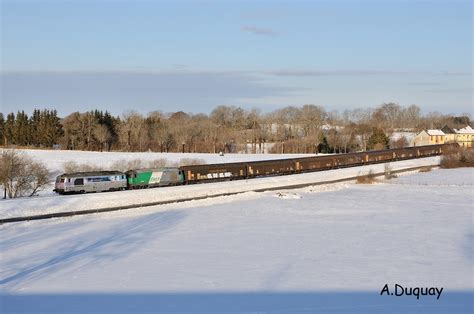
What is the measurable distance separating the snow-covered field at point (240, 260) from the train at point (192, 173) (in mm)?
6803

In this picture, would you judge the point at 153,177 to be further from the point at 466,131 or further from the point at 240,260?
the point at 466,131

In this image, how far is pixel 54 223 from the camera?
97.3ft

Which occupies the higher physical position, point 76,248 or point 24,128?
point 24,128

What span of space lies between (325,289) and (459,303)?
3816mm

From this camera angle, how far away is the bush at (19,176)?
44.0 meters

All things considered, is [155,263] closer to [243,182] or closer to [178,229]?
[178,229]

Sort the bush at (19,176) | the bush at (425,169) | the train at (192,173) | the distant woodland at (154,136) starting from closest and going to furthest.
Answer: the train at (192,173), the bush at (19,176), the bush at (425,169), the distant woodland at (154,136)

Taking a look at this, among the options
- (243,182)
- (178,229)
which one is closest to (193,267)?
(178,229)

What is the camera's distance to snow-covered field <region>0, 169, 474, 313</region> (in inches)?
635

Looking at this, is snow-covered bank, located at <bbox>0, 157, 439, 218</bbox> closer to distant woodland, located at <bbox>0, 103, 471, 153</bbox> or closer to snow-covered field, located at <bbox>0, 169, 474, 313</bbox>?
snow-covered field, located at <bbox>0, 169, 474, 313</bbox>

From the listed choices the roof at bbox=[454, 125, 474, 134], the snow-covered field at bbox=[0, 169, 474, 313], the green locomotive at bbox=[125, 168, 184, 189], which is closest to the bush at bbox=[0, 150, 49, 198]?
the green locomotive at bbox=[125, 168, 184, 189]

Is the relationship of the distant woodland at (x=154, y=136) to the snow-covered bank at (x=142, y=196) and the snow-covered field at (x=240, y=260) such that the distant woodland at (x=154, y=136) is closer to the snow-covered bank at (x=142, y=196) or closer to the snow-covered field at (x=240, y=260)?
the snow-covered bank at (x=142, y=196)

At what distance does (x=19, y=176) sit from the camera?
44.9 metres

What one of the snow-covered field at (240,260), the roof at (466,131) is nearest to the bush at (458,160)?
the snow-covered field at (240,260)
